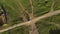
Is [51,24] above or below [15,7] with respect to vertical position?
below

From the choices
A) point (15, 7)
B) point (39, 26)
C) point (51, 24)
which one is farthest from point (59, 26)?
point (15, 7)

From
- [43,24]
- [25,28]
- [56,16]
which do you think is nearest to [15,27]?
[25,28]

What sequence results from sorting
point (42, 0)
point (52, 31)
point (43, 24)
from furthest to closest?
point (52, 31)
point (43, 24)
point (42, 0)

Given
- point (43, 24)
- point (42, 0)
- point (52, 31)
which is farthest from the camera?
point (52, 31)

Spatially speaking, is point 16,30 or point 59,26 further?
point 16,30

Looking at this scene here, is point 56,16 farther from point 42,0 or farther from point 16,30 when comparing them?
point 16,30

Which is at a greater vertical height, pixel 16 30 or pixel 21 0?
pixel 21 0

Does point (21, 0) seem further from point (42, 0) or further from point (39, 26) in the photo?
point (39, 26)

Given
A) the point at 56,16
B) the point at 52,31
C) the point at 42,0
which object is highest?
the point at 42,0

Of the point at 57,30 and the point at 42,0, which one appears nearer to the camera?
the point at 42,0
